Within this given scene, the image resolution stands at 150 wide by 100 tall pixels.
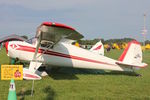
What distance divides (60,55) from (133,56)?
10.9 feet

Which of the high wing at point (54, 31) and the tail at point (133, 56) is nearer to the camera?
the high wing at point (54, 31)

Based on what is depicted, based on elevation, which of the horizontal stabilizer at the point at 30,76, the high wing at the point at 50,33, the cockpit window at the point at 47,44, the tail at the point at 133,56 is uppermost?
the high wing at the point at 50,33

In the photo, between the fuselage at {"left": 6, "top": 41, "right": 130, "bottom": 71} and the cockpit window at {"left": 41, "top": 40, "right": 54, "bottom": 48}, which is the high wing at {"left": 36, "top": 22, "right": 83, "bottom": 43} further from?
the fuselage at {"left": 6, "top": 41, "right": 130, "bottom": 71}

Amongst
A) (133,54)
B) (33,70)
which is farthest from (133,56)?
(33,70)

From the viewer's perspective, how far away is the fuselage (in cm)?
918

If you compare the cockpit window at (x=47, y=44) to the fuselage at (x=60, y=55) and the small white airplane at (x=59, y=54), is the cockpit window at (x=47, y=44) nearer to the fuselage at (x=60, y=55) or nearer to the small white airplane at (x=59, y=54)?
the small white airplane at (x=59, y=54)

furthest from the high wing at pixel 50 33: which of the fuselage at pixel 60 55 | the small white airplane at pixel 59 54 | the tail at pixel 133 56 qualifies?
the tail at pixel 133 56

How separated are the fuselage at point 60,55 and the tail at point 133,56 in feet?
2.29

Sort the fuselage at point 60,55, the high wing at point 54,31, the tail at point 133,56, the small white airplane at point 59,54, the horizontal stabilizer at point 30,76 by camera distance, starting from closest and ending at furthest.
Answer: the high wing at point 54,31
the horizontal stabilizer at point 30,76
the small white airplane at point 59,54
the fuselage at point 60,55
the tail at point 133,56

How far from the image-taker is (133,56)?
9.90m

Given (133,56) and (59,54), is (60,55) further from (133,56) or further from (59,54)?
Answer: (133,56)

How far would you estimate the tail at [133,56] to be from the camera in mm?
9817

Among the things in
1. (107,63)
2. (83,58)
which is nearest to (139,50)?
(107,63)

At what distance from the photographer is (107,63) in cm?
987
